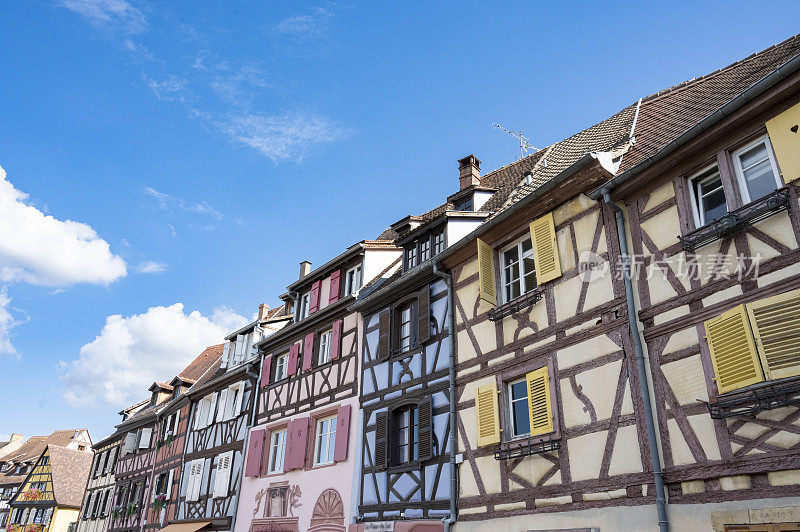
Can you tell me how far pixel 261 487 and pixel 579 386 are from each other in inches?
Answer: 465

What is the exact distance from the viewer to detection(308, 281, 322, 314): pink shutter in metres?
19.7

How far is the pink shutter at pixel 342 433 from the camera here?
15.6 meters

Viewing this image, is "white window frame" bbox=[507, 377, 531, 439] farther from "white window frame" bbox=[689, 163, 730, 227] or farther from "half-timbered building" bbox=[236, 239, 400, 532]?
"half-timbered building" bbox=[236, 239, 400, 532]

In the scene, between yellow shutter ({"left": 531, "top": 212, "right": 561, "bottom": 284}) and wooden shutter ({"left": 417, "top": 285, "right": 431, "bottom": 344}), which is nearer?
yellow shutter ({"left": 531, "top": 212, "right": 561, "bottom": 284})

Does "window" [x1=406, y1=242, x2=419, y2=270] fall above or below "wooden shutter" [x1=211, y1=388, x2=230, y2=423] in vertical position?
above

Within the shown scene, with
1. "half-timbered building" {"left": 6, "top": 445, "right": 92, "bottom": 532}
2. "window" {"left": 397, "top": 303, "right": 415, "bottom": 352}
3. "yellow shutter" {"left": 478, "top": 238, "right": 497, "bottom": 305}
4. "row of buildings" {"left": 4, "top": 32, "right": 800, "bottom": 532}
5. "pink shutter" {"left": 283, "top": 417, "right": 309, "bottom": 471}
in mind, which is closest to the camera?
"row of buildings" {"left": 4, "top": 32, "right": 800, "bottom": 532}

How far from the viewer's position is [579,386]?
10.1m

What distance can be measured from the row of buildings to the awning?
6.64ft

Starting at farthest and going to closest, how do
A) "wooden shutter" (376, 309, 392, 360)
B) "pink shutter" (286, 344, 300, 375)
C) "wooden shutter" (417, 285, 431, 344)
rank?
"pink shutter" (286, 344, 300, 375) → "wooden shutter" (376, 309, 392, 360) → "wooden shutter" (417, 285, 431, 344)

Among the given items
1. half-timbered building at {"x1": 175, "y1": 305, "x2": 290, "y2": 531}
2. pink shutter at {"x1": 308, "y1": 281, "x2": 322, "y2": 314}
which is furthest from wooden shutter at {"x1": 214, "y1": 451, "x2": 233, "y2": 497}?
pink shutter at {"x1": 308, "y1": 281, "x2": 322, "y2": 314}

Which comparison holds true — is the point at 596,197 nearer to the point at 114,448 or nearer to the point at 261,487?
the point at 261,487

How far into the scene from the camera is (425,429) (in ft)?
43.4

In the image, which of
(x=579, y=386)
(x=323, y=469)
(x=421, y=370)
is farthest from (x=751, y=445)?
(x=323, y=469)

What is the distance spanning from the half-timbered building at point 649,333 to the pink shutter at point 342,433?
4261 millimetres
